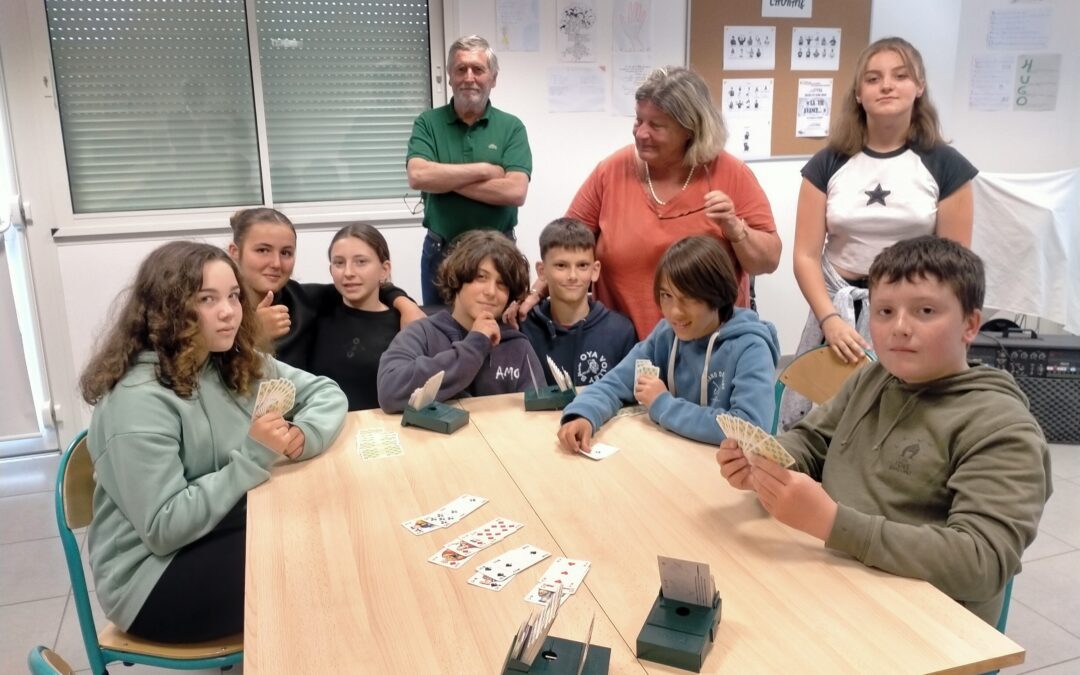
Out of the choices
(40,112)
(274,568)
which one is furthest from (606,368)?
(40,112)

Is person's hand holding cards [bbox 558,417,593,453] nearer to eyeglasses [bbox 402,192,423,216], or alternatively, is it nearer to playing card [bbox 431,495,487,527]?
playing card [bbox 431,495,487,527]

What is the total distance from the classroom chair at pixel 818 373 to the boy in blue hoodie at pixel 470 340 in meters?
0.78

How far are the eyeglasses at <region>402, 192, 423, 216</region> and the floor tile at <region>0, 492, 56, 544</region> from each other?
224cm

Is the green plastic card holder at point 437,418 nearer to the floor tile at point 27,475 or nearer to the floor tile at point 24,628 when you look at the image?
the floor tile at point 24,628

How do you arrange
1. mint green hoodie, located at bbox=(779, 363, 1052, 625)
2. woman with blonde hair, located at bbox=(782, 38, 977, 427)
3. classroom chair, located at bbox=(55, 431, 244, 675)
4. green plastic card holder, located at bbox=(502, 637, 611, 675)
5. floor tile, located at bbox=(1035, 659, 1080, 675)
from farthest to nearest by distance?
1. woman with blonde hair, located at bbox=(782, 38, 977, 427)
2. floor tile, located at bbox=(1035, 659, 1080, 675)
3. classroom chair, located at bbox=(55, 431, 244, 675)
4. mint green hoodie, located at bbox=(779, 363, 1052, 625)
5. green plastic card holder, located at bbox=(502, 637, 611, 675)

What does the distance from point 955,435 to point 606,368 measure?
4.44 ft

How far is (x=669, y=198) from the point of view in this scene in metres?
2.47

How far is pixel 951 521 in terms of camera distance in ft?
4.08

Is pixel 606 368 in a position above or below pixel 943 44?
below

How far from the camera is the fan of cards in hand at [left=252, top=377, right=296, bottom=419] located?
1.67 metres

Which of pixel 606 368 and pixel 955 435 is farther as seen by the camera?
pixel 606 368

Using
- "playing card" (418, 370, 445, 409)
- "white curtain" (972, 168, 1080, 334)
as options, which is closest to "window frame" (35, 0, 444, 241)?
"playing card" (418, 370, 445, 409)

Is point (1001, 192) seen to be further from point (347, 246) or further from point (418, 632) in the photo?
point (418, 632)

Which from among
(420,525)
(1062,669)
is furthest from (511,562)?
(1062,669)
